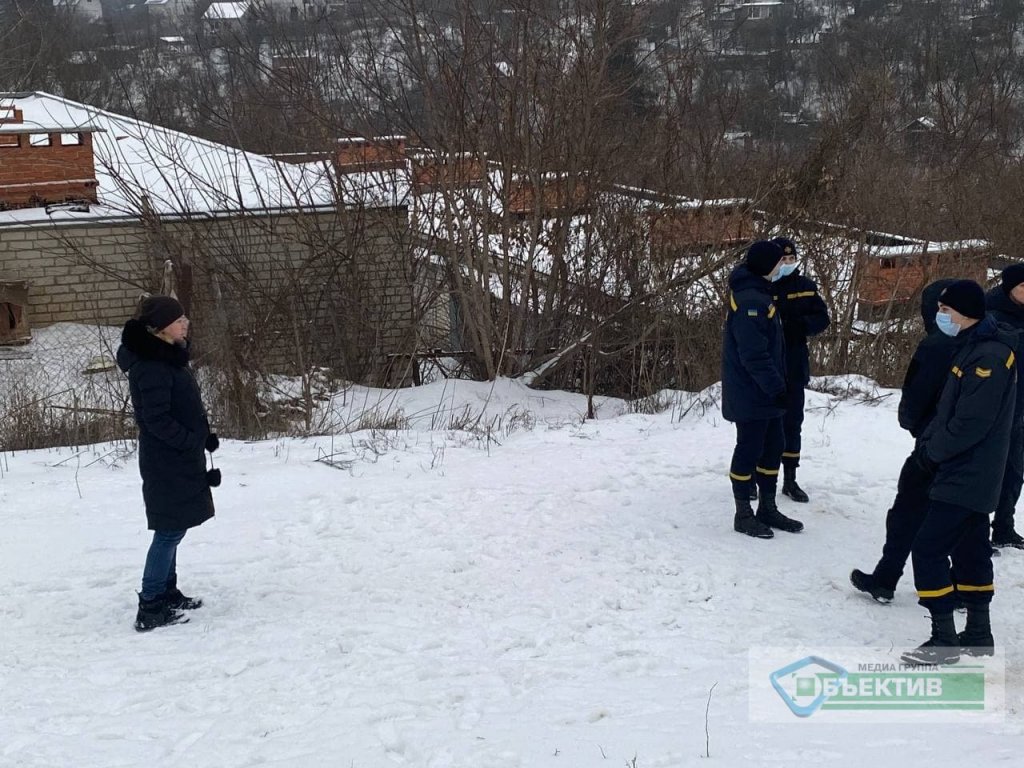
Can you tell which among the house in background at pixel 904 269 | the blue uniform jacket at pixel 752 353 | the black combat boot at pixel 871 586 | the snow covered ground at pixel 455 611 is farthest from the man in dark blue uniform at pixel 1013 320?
the house in background at pixel 904 269

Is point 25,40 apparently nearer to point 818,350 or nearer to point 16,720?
point 818,350

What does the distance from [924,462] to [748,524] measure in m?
1.59

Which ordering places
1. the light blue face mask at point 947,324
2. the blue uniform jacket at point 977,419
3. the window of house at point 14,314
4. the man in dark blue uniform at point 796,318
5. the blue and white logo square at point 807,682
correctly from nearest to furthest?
the blue and white logo square at point 807,682 → the blue uniform jacket at point 977,419 → the light blue face mask at point 947,324 → the man in dark blue uniform at point 796,318 → the window of house at point 14,314

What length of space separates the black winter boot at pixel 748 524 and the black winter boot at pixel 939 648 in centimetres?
153

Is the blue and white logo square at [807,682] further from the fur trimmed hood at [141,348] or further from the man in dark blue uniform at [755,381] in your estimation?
the fur trimmed hood at [141,348]

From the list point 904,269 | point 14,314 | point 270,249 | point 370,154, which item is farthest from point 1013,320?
point 14,314

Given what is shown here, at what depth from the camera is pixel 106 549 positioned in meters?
6.02

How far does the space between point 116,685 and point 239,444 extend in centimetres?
416

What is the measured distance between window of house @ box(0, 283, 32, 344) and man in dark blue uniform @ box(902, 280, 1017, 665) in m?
16.6

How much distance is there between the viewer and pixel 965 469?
430cm

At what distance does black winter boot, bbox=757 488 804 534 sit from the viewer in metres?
6.04

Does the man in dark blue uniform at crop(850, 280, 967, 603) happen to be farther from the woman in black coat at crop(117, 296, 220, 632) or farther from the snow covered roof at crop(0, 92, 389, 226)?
the snow covered roof at crop(0, 92, 389, 226)

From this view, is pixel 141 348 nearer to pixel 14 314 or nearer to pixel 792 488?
pixel 792 488

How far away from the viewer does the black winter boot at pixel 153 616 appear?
4949 mm
